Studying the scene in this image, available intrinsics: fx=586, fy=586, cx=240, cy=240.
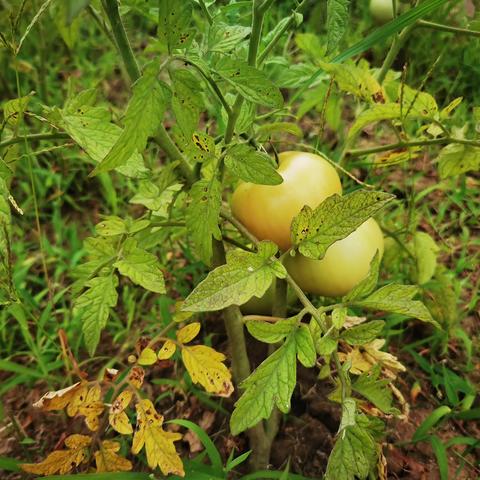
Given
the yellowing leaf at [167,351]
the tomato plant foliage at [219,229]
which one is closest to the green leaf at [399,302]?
the tomato plant foliage at [219,229]

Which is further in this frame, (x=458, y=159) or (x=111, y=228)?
(x=458, y=159)

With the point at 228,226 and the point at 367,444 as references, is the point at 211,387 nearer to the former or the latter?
the point at 367,444

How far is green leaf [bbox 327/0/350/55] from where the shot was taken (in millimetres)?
693

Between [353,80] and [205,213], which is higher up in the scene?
[353,80]

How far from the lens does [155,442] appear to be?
896 millimetres

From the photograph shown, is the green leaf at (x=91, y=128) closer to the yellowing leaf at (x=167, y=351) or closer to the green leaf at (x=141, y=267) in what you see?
the green leaf at (x=141, y=267)

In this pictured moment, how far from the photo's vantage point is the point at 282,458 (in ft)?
3.83

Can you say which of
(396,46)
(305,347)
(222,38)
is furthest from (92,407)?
(396,46)

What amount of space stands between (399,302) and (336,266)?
27 cm

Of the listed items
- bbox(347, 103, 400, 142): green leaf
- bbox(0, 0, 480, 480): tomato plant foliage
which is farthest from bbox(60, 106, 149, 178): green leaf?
bbox(347, 103, 400, 142): green leaf

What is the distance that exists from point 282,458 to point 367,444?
47 cm

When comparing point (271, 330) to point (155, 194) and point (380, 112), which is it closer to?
point (155, 194)

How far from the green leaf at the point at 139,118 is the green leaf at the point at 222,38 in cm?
14

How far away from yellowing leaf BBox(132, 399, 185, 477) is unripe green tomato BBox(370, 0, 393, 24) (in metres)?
1.06
